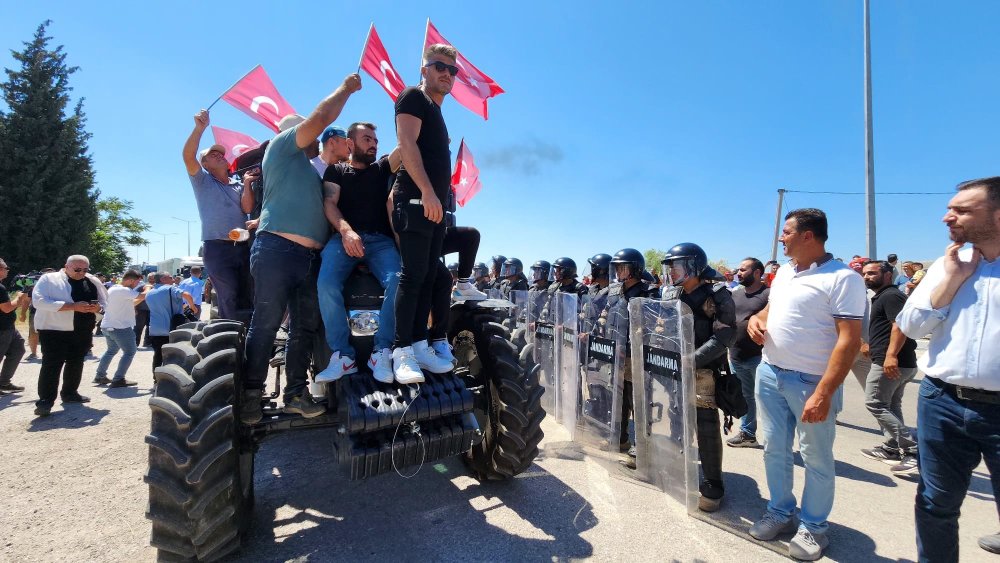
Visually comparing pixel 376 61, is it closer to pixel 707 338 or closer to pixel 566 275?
pixel 566 275

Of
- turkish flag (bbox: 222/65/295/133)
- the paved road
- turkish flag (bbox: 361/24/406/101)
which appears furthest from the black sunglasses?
turkish flag (bbox: 222/65/295/133)

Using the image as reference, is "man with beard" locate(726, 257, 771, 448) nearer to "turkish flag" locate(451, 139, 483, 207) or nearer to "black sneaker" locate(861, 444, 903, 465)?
"black sneaker" locate(861, 444, 903, 465)

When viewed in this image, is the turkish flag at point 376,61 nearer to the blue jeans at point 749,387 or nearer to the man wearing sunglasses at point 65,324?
the man wearing sunglasses at point 65,324

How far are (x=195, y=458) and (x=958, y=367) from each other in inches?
161

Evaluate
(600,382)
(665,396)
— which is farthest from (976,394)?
(600,382)

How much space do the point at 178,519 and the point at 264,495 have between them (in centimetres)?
150

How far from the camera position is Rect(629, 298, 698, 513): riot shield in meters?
3.55

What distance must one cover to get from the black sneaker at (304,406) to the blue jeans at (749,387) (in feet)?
15.4

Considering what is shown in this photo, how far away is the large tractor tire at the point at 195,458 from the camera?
7.47 feet

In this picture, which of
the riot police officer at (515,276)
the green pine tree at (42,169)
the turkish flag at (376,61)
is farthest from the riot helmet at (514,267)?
the green pine tree at (42,169)

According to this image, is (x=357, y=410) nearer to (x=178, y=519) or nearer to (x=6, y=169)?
(x=178, y=519)

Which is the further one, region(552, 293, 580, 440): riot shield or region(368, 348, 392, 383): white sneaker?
region(552, 293, 580, 440): riot shield

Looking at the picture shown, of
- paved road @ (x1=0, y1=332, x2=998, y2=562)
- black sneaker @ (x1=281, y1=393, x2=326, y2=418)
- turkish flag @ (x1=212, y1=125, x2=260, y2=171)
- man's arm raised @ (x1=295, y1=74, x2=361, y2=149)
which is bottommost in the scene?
paved road @ (x1=0, y1=332, x2=998, y2=562)

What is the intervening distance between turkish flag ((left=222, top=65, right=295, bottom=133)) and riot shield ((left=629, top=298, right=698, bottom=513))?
669 centimetres
